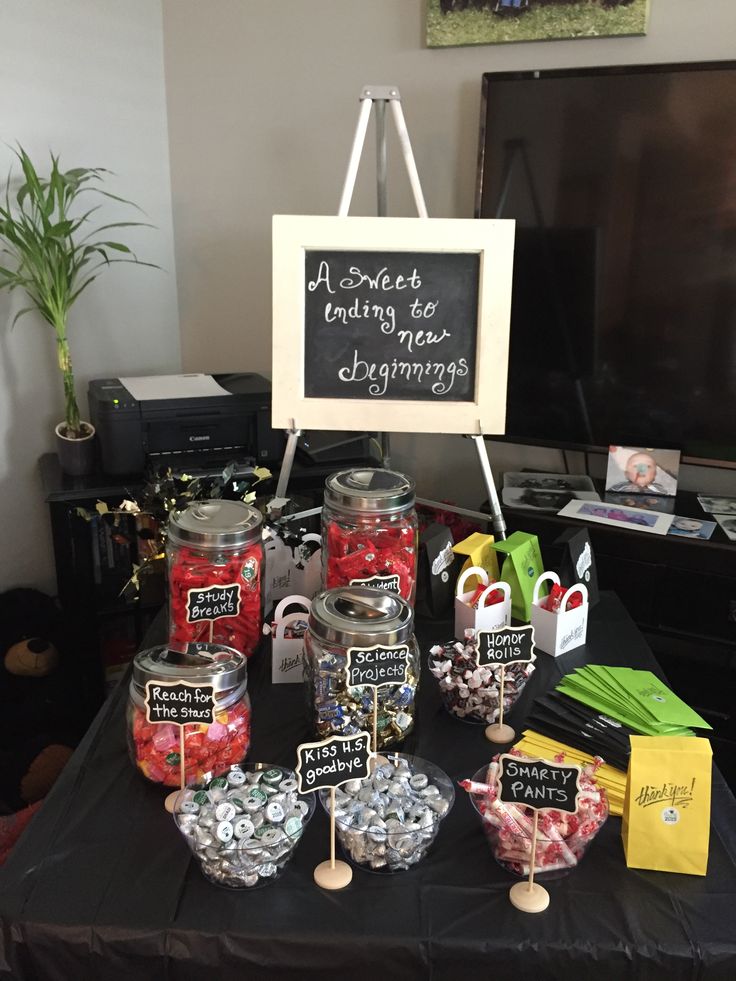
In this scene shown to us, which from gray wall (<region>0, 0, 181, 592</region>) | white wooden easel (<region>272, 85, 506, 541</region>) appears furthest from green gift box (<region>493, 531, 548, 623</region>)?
gray wall (<region>0, 0, 181, 592</region>)

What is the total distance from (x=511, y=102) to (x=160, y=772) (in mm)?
1924

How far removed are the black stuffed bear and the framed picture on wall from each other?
205 centimetres

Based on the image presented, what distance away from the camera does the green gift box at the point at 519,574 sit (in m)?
1.56

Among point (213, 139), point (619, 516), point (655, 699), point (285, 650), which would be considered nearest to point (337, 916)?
point (285, 650)

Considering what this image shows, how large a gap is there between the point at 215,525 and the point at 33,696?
1.27 m

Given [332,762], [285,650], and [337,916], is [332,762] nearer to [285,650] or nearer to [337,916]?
[337,916]

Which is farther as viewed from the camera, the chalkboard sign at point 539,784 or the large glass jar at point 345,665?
the large glass jar at point 345,665

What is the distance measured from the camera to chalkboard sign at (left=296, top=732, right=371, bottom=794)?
0.98 metres

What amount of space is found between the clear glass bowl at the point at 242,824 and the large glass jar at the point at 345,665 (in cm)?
14

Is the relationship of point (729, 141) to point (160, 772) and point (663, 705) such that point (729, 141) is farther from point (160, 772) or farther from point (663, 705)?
point (160, 772)

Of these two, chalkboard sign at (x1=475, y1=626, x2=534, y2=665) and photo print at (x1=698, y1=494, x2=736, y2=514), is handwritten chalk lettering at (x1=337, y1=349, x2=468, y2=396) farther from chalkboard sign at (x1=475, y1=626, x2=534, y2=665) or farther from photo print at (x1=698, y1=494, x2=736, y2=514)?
photo print at (x1=698, y1=494, x2=736, y2=514)

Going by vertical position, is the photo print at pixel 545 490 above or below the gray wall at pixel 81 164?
below

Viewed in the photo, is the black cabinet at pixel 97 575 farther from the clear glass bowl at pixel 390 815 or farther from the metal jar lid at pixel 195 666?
the clear glass bowl at pixel 390 815

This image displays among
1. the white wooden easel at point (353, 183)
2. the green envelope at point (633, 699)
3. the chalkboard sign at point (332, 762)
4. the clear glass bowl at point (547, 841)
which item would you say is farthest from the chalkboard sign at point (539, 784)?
the white wooden easel at point (353, 183)
